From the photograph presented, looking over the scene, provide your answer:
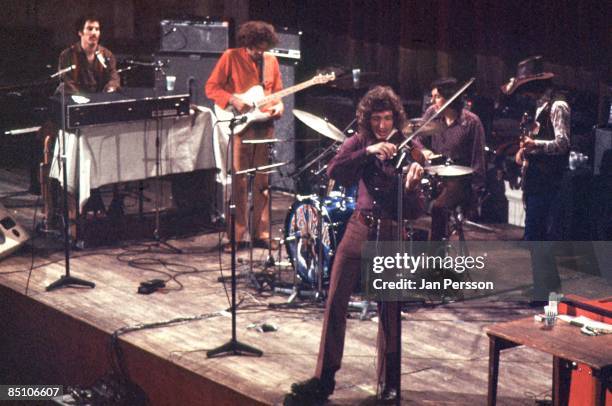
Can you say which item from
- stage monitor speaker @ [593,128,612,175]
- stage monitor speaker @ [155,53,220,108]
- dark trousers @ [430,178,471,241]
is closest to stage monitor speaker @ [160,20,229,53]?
stage monitor speaker @ [155,53,220,108]

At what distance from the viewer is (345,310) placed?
603cm

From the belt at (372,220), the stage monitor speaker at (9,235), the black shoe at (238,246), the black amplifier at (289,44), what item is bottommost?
the black shoe at (238,246)

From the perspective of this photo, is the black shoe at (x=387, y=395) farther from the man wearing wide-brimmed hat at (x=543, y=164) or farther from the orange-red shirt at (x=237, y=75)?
the orange-red shirt at (x=237, y=75)

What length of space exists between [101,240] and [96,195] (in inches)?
21.6

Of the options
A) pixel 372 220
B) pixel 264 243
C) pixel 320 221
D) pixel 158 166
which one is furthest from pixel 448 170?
pixel 158 166

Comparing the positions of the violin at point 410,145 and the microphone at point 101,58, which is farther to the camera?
the microphone at point 101,58

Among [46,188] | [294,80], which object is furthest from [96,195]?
[294,80]

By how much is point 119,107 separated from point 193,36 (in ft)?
5.90

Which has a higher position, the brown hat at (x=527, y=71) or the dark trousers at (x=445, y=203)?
the brown hat at (x=527, y=71)

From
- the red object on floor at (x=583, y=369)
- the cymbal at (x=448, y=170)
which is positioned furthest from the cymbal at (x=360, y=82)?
the red object on floor at (x=583, y=369)

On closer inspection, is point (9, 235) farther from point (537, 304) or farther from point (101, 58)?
point (537, 304)

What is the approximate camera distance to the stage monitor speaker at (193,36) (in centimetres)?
1097

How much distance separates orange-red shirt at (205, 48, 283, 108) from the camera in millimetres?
9273

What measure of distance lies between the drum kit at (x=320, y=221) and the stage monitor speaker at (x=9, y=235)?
2588 millimetres
